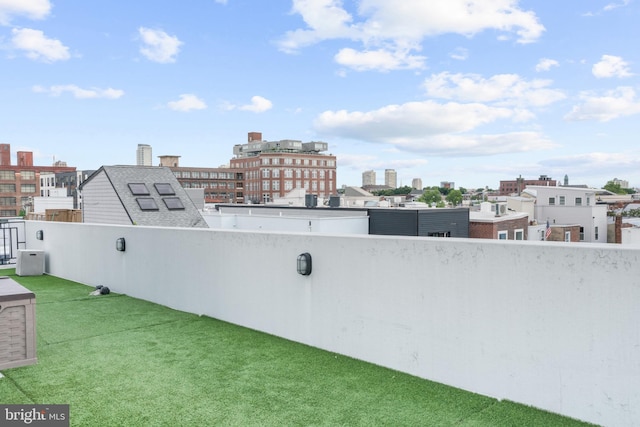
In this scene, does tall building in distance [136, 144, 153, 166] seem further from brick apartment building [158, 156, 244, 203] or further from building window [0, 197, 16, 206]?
brick apartment building [158, 156, 244, 203]

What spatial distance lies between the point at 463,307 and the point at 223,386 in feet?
8.69

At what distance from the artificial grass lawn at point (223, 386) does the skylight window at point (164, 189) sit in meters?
15.5

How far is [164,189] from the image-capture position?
2238 centimetres

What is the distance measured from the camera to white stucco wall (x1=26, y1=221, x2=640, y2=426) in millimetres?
3863

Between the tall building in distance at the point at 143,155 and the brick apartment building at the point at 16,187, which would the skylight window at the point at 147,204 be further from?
the brick apartment building at the point at 16,187

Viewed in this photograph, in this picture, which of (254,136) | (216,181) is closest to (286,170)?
(216,181)

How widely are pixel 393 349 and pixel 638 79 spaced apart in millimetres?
23060

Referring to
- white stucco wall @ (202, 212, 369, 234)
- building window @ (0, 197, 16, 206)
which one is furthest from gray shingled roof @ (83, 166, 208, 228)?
building window @ (0, 197, 16, 206)

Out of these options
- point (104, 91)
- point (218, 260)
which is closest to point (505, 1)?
point (218, 260)

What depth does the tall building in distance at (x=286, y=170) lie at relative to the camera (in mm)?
128000

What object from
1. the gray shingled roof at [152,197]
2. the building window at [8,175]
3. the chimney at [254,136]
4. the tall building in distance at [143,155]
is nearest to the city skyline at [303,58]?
the gray shingled roof at [152,197]

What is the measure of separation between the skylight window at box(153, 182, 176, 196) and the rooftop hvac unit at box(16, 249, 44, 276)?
345 inches

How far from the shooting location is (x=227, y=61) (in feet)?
87.0

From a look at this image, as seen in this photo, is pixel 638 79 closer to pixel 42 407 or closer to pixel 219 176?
pixel 42 407
